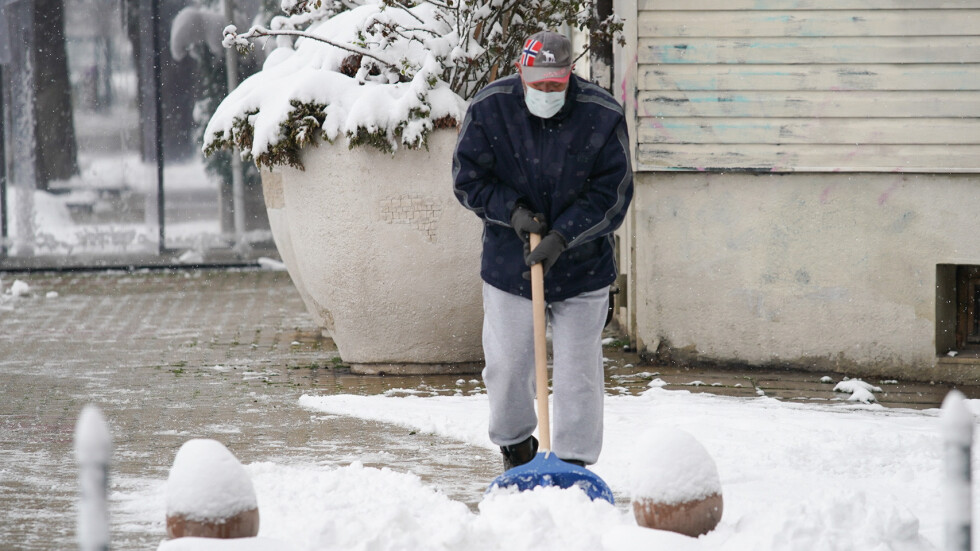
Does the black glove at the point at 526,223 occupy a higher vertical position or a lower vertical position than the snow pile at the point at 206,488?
higher

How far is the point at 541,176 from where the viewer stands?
14.5ft

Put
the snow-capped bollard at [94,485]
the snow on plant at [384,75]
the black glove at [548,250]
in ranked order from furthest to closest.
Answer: the snow on plant at [384,75] → the black glove at [548,250] → the snow-capped bollard at [94,485]

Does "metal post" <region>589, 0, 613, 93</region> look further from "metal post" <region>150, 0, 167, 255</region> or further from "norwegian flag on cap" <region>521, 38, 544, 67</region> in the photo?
"metal post" <region>150, 0, 167, 255</region>

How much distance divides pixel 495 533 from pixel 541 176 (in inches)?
53.9

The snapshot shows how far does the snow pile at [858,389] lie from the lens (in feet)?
20.5

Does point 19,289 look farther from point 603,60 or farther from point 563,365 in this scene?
point 563,365

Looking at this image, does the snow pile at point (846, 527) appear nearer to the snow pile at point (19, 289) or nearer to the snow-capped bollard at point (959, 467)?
the snow-capped bollard at point (959, 467)

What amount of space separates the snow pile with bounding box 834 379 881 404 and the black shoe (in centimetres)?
231

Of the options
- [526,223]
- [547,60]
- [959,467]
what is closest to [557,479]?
[526,223]

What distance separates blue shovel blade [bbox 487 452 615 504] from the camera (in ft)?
13.3

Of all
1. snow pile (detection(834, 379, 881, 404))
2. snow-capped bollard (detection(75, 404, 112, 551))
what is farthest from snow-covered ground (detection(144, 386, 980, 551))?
snow-capped bollard (detection(75, 404, 112, 551))

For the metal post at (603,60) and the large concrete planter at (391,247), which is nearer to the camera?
the large concrete planter at (391,247)

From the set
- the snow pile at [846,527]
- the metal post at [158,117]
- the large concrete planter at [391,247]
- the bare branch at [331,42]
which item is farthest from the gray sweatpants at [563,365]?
the metal post at [158,117]

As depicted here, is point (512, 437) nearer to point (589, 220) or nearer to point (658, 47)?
point (589, 220)
